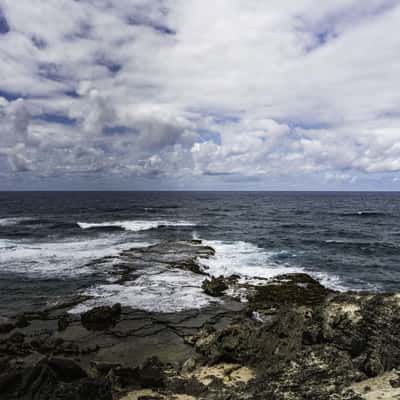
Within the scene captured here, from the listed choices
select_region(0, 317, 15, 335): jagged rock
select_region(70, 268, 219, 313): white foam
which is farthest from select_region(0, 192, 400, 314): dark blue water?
select_region(70, 268, 219, 313): white foam

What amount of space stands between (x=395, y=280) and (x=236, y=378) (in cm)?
2191

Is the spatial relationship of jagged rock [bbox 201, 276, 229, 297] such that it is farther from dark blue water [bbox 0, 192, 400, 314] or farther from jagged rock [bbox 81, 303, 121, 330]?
jagged rock [bbox 81, 303, 121, 330]

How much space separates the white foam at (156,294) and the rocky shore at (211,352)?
3.23ft

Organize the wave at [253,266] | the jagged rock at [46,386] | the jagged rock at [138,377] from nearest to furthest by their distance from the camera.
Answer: the jagged rock at [46,386], the jagged rock at [138,377], the wave at [253,266]

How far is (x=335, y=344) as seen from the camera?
389 inches

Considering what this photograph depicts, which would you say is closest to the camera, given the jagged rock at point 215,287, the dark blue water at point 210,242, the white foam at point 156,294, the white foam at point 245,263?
the white foam at point 156,294

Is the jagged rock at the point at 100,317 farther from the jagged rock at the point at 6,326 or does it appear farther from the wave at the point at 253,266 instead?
the wave at the point at 253,266

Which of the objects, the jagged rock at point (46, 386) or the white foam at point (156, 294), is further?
the white foam at point (156, 294)

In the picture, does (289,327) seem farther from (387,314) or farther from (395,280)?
(395,280)

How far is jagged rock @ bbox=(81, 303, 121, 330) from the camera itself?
54.4 feet

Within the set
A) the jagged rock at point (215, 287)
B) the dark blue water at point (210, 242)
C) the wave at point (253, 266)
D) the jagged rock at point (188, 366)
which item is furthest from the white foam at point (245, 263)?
the jagged rock at point (188, 366)

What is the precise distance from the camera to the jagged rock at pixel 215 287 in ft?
70.0

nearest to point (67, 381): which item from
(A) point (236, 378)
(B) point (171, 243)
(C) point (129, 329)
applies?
(A) point (236, 378)

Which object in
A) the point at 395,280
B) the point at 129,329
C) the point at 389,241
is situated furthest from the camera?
the point at 389,241
